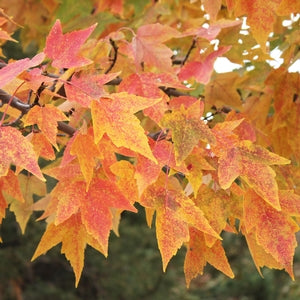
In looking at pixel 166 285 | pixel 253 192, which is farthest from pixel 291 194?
pixel 166 285

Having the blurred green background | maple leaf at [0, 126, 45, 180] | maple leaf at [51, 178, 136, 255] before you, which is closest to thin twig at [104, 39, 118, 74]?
maple leaf at [51, 178, 136, 255]

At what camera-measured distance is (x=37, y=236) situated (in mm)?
4211

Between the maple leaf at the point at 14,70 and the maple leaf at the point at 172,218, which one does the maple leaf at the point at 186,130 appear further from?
the maple leaf at the point at 14,70

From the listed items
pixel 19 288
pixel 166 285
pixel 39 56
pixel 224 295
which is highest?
pixel 39 56

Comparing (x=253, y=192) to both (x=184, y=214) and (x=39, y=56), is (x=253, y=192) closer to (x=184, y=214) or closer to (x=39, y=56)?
(x=184, y=214)

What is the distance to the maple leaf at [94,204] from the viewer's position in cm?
84

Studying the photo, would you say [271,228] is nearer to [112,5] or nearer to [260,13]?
[260,13]

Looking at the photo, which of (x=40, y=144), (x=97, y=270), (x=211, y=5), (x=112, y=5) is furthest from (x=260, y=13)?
(x=97, y=270)

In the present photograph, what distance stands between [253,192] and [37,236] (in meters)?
3.51

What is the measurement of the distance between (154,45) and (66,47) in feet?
1.21

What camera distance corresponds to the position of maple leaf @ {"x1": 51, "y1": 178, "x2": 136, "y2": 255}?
0.84 m

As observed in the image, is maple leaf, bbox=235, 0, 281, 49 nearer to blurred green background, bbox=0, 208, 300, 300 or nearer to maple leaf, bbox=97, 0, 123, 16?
maple leaf, bbox=97, 0, 123, 16

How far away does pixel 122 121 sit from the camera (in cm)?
74

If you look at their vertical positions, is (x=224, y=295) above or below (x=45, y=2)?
below
